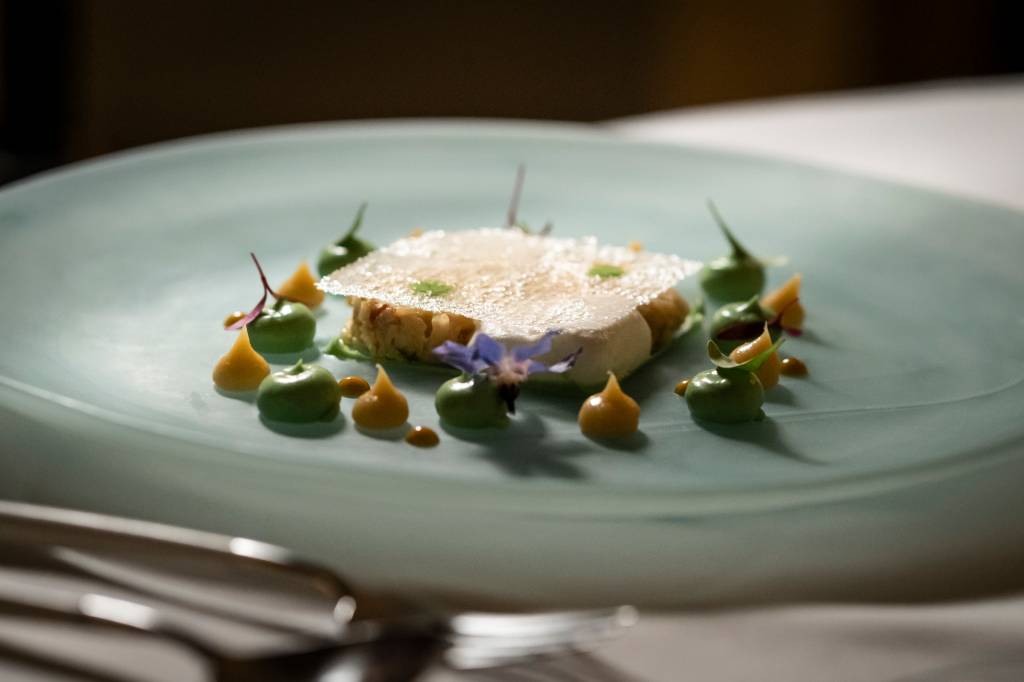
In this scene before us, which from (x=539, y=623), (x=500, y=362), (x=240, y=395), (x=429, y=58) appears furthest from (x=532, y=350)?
(x=429, y=58)

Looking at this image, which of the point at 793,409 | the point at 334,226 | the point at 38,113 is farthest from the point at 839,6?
the point at 793,409

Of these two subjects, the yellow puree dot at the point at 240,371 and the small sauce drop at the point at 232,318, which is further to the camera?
the small sauce drop at the point at 232,318

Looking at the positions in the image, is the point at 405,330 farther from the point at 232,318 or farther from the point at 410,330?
the point at 232,318

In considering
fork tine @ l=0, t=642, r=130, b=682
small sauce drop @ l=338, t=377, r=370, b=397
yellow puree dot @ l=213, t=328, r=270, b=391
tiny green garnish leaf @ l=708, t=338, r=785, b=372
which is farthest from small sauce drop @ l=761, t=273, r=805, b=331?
fork tine @ l=0, t=642, r=130, b=682

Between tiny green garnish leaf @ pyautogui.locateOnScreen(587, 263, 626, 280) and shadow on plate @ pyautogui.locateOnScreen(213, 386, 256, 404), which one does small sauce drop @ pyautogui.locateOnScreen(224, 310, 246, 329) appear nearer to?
shadow on plate @ pyautogui.locateOnScreen(213, 386, 256, 404)

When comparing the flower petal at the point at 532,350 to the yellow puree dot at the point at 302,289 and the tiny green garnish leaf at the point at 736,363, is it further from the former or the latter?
the yellow puree dot at the point at 302,289

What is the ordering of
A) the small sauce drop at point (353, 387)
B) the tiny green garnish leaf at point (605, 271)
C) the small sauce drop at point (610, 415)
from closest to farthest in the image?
the small sauce drop at point (610, 415) < the small sauce drop at point (353, 387) < the tiny green garnish leaf at point (605, 271)

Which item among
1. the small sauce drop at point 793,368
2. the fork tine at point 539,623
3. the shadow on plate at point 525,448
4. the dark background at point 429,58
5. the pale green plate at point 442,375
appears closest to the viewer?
the fork tine at point 539,623

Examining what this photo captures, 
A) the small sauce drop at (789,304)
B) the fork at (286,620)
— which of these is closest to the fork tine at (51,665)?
the fork at (286,620)
